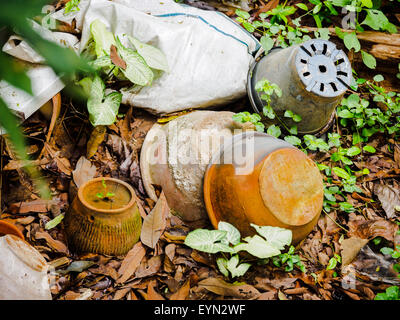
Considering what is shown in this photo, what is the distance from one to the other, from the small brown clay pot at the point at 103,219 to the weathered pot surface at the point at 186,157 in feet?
1.00

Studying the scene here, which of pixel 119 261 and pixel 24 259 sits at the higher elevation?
pixel 24 259

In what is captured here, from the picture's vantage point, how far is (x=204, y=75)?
7.82ft

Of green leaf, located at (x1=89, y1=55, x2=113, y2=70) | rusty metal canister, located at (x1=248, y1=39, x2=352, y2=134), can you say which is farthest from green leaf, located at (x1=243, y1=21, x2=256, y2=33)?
green leaf, located at (x1=89, y1=55, x2=113, y2=70)

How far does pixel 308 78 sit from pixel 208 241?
45.2 inches

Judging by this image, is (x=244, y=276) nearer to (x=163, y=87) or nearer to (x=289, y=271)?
(x=289, y=271)

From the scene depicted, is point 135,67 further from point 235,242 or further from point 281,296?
point 281,296

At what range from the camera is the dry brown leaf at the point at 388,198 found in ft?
7.89

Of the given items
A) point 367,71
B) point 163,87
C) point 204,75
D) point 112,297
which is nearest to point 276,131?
point 204,75

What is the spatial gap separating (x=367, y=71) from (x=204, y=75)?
1.45 meters

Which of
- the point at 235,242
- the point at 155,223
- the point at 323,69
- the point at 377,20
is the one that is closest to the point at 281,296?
the point at 235,242

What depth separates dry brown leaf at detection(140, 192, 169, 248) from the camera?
83.0 inches

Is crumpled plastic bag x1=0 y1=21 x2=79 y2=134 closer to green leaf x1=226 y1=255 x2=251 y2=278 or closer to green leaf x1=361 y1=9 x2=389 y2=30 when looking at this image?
green leaf x1=226 y1=255 x2=251 y2=278

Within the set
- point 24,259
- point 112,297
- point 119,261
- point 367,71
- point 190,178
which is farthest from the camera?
point 367,71

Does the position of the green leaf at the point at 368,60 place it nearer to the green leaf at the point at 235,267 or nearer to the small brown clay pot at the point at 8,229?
the green leaf at the point at 235,267
